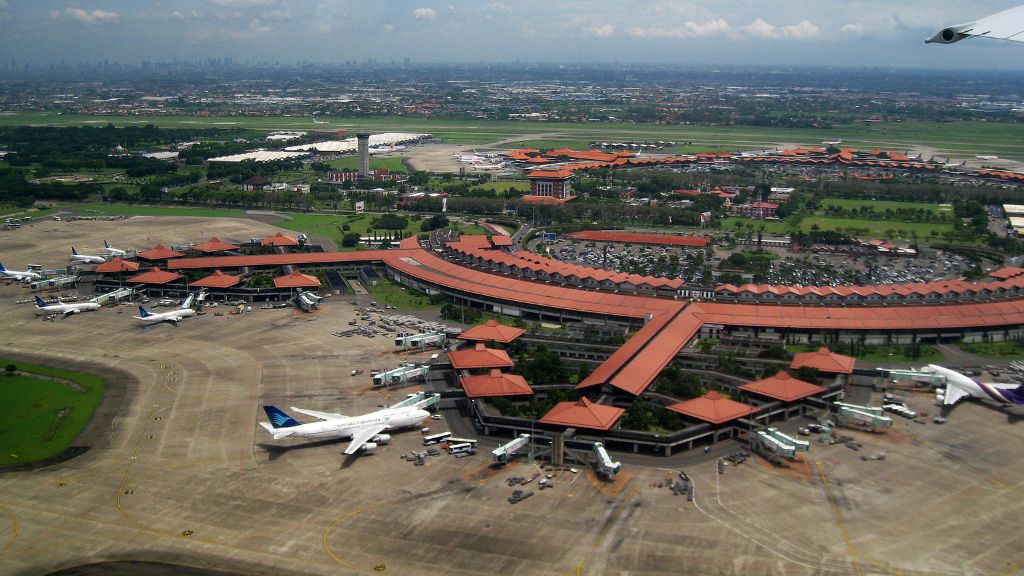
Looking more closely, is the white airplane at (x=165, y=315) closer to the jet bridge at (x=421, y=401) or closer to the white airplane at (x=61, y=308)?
the white airplane at (x=61, y=308)

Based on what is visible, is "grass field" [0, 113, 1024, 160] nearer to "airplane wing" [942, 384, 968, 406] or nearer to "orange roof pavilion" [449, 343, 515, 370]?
Answer: "orange roof pavilion" [449, 343, 515, 370]

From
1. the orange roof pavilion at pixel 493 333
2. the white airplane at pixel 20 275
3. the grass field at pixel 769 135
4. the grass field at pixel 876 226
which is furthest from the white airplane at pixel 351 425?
the grass field at pixel 769 135

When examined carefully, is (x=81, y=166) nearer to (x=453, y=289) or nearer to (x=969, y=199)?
(x=453, y=289)

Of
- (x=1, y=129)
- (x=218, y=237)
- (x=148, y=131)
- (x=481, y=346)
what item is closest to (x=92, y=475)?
(x=481, y=346)

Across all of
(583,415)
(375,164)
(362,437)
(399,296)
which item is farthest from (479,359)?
(375,164)

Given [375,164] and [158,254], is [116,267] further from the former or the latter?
[375,164]

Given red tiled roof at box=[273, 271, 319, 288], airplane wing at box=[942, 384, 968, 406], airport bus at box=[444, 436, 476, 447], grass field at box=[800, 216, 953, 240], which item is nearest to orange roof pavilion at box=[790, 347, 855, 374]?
airplane wing at box=[942, 384, 968, 406]
